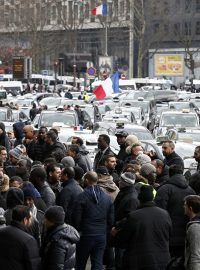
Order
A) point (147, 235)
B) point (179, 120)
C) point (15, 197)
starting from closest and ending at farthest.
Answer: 1. point (147, 235)
2. point (15, 197)
3. point (179, 120)

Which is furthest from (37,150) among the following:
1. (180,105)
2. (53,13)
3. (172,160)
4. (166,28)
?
(53,13)

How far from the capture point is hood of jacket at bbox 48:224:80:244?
10367 mm

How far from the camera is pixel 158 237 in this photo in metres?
11.4

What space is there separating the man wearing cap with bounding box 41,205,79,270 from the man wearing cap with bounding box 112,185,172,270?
1.10m

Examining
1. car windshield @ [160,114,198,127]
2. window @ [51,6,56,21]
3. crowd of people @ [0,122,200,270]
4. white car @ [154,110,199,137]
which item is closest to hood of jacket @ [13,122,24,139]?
crowd of people @ [0,122,200,270]

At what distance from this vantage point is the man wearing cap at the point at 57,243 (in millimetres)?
10281

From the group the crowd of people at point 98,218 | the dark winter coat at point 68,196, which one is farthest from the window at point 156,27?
the dark winter coat at point 68,196

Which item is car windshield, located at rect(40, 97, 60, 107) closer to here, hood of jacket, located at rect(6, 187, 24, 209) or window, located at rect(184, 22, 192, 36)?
hood of jacket, located at rect(6, 187, 24, 209)

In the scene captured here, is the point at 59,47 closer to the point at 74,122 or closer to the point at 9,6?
the point at 9,6

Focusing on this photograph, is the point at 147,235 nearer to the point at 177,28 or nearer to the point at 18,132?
the point at 18,132

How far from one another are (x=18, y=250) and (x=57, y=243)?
47 cm

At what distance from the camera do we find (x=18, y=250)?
998 centimetres

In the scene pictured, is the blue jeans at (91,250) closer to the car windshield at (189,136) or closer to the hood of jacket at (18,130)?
the hood of jacket at (18,130)

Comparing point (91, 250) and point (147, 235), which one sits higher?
point (147, 235)
